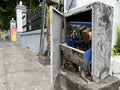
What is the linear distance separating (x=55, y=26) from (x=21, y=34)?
8.40 m

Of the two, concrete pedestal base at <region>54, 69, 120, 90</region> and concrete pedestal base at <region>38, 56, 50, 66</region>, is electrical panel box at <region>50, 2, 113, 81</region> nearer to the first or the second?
concrete pedestal base at <region>54, 69, 120, 90</region>

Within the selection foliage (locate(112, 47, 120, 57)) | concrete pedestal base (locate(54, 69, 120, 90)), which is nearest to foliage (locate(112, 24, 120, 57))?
foliage (locate(112, 47, 120, 57))

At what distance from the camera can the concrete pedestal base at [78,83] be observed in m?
1.72

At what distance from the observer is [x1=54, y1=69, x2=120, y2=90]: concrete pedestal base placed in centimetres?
172

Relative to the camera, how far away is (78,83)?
71.5 inches

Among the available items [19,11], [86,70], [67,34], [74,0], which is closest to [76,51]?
[86,70]

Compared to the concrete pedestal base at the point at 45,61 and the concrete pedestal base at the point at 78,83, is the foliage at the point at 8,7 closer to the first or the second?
the concrete pedestal base at the point at 45,61

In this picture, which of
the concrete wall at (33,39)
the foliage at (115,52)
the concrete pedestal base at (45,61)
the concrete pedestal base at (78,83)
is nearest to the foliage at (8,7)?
the concrete wall at (33,39)

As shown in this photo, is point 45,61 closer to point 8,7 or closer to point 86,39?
point 86,39

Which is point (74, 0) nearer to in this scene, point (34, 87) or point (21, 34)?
point (34, 87)

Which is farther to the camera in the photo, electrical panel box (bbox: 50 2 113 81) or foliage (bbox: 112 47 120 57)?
foliage (bbox: 112 47 120 57)

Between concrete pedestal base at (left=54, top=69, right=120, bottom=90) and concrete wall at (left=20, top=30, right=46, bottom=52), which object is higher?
concrete wall at (left=20, top=30, right=46, bottom=52)

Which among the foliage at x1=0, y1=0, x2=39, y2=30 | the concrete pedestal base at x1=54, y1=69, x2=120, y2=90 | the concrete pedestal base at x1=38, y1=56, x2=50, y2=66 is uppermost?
the foliage at x1=0, y1=0, x2=39, y2=30

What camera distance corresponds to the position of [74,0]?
3479mm
